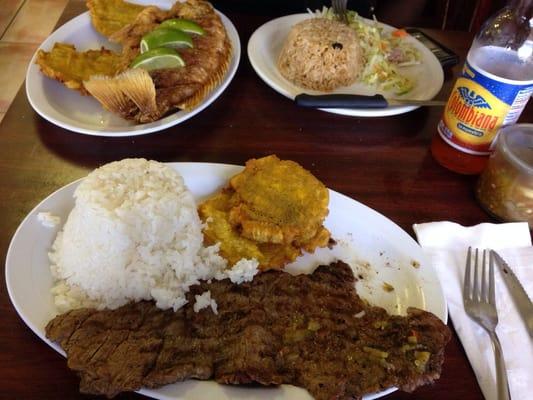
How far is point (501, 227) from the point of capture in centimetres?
157

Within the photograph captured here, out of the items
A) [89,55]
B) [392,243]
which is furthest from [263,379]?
[89,55]

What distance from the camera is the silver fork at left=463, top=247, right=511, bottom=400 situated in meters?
1.23

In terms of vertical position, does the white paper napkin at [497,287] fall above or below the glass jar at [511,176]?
below

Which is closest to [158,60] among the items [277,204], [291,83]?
[291,83]

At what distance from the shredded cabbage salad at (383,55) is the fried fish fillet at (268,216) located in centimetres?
93

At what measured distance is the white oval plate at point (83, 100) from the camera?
178 cm

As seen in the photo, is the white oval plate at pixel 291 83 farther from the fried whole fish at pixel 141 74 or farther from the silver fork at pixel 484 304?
the silver fork at pixel 484 304

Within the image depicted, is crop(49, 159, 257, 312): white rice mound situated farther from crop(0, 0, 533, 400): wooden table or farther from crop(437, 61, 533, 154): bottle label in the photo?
crop(437, 61, 533, 154): bottle label

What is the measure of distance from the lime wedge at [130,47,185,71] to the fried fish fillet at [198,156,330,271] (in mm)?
684

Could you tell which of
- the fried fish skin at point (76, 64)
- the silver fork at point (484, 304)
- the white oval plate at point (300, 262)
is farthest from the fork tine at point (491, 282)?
the fried fish skin at point (76, 64)

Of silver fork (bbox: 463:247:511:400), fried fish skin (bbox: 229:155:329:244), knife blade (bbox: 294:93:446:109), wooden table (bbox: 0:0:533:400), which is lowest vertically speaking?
wooden table (bbox: 0:0:533:400)

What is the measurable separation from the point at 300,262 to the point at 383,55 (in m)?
1.29

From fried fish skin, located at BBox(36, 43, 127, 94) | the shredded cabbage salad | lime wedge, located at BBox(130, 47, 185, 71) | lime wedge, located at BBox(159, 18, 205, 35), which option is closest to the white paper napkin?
the shredded cabbage salad

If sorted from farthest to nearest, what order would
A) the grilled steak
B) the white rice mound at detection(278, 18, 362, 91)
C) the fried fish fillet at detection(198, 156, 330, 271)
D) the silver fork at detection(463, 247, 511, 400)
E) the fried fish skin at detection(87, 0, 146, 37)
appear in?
1. the fried fish skin at detection(87, 0, 146, 37)
2. the white rice mound at detection(278, 18, 362, 91)
3. the fried fish fillet at detection(198, 156, 330, 271)
4. the silver fork at detection(463, 247, 511, 400)
5. the grilled steak
